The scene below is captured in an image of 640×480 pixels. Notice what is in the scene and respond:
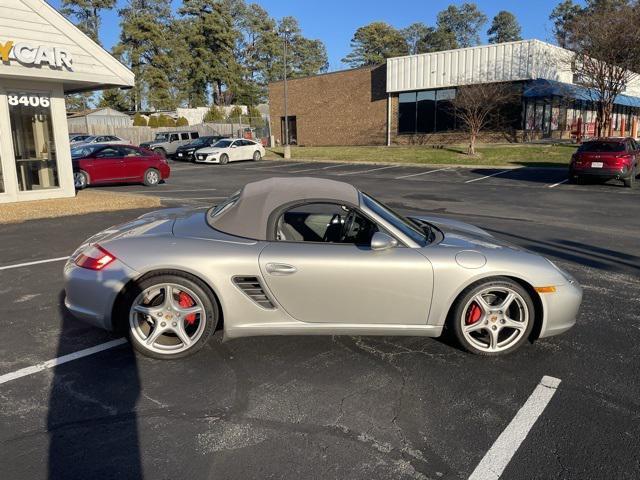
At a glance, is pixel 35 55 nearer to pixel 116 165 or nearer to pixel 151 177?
pixel 116 165

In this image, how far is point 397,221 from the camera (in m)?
3.98

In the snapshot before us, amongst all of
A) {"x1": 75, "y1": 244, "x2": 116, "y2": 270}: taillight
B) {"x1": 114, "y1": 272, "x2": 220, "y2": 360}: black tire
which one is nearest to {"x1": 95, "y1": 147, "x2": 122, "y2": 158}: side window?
{"x1": 75, "y1": 244, "x2": 116, "y2": 270}: taillight

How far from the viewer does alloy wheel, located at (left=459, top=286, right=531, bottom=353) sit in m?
3.76

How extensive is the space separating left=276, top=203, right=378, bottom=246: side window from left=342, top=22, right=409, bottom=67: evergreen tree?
8372cm

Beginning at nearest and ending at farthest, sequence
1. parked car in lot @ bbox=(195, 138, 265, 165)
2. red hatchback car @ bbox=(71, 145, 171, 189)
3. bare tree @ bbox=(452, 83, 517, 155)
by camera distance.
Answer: red hatchback car @ bbox=(71, 145, 171, 189) < bare tree @ bbox=(452, 83, 517, 155) < parked car in lot @ bbox=(195, 138, 265, 165)

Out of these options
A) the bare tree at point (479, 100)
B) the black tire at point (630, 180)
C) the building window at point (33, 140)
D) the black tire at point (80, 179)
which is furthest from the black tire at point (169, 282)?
the bare tree at point (479, 100)

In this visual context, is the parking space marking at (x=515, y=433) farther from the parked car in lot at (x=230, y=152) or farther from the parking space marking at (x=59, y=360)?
the parked car in lot at (x=230, y=152)

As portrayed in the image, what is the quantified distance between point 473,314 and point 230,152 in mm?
26630

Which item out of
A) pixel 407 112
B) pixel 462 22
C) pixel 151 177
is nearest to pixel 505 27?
pixel 462 22

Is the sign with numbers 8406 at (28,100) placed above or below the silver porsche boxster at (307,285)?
above

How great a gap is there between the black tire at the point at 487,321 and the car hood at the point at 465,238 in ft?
1.05

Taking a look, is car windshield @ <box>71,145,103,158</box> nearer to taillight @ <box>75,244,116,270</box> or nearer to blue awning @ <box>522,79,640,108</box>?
taillight @ <box>75,244,116,270</box>

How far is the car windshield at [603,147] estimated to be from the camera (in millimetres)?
15793

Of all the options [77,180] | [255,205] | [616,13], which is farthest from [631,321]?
[616,13]
